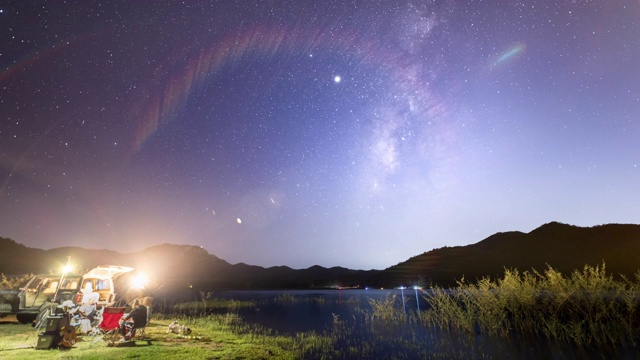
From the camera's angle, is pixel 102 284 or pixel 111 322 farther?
pixel 102 284

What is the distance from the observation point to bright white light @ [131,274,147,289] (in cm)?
1547

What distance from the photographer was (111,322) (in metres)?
13.9

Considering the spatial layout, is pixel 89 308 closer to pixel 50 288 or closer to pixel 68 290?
pixel 68 290

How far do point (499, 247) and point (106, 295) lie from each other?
515ft

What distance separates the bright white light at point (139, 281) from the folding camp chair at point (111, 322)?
5.50 feet

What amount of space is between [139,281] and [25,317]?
8.43m

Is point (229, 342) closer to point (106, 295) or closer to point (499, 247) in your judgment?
point (106, 295)

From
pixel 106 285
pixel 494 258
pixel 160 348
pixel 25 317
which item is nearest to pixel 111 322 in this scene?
pixel 106 285

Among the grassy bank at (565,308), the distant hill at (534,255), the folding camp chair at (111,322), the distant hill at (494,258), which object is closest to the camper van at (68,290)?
the folding camp chair at (111,322)

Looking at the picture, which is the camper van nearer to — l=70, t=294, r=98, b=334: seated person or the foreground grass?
l=70, t=294, r=98, b=334: seated person

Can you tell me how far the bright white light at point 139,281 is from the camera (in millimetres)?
15471

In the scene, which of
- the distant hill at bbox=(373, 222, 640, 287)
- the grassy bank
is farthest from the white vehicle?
the distant hill at bbox=(373, 222, 640, 287)

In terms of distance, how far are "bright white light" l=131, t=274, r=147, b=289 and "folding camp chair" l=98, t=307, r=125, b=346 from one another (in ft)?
5.50

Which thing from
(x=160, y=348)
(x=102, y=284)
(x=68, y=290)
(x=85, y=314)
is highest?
(x=102, y=284)
